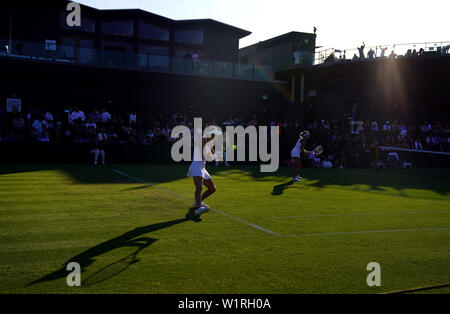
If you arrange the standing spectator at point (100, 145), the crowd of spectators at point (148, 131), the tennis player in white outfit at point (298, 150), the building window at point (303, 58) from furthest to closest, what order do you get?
1. the building window at point (303, 58)
2. the crowd of spectators at point (148, 131)
3. the standing spectator at point (100, 145)
4. the tennis player in white outfit at point (298, 150)

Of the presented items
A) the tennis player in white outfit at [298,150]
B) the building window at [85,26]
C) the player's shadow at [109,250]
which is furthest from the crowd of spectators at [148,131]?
the player's shadow at [109,250]

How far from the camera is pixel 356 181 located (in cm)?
1828

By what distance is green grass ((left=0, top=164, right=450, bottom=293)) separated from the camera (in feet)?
17.6

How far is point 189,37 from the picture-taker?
40562mm

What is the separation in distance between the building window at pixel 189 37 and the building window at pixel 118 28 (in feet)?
15.3

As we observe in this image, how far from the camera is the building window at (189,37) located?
4005 centimetres

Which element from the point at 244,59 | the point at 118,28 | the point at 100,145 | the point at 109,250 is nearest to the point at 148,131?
the point at 100,145

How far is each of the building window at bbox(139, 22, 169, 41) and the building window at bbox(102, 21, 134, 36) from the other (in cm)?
96

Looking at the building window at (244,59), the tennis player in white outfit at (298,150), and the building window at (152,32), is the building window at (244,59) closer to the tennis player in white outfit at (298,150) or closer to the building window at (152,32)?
the building window at (152,32)

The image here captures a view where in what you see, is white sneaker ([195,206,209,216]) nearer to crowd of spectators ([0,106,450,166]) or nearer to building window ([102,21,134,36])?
crowd of spectators ([0,106,450,166])

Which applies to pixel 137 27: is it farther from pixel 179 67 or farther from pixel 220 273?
pixel 220 273

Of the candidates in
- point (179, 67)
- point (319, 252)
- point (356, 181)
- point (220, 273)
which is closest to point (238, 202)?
point (319, 252)

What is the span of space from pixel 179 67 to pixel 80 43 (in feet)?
33.6

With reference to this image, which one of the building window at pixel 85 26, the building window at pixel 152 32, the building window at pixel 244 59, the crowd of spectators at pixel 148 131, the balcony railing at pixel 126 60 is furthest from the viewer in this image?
the building window at pixel 244 59
